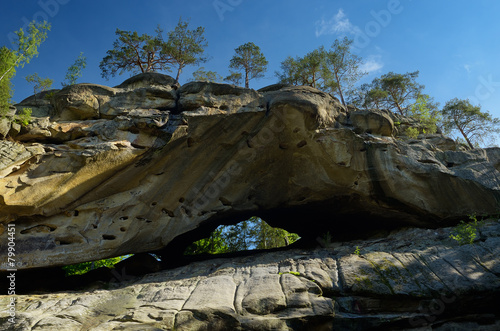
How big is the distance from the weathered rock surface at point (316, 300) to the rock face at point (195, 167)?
2741 mm

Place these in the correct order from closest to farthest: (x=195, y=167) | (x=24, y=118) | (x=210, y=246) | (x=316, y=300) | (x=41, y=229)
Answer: (x=316, y=300), (x=41, y=229), (x=24, y=118), (x=195, y=167), (x=210, y=246)

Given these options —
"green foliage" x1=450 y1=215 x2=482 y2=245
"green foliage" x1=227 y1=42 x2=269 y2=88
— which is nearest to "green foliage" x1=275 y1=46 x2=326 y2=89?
A: "green foliage" x1=227 y1=42 x2=269 y2=88

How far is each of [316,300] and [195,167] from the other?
6964 millimetres

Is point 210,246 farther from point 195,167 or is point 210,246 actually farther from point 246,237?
point 195,167

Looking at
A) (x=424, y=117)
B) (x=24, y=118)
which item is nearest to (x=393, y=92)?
(x=424, y=117)

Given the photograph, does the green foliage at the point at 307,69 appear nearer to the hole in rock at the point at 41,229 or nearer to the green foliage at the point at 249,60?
the green foliage at the point at 249,60

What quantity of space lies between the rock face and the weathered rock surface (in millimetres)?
2741

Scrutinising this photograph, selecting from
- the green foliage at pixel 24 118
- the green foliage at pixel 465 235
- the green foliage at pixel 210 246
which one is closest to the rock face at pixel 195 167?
the green foliage at pixel 24 118

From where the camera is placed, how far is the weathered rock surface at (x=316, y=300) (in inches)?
306

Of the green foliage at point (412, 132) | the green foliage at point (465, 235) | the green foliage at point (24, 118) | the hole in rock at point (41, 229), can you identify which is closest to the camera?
the green foliage at point (465, 235)

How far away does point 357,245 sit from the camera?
1220 centimetres

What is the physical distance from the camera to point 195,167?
42.7ft

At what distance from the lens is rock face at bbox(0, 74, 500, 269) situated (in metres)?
10.8

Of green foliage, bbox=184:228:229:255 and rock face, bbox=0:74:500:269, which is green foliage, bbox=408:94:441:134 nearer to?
rock face, bbox=0:74:500:269
